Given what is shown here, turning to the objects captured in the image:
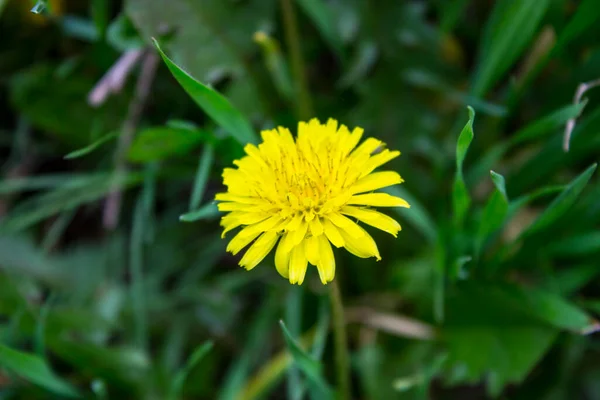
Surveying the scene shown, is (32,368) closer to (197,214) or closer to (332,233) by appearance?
(197,214)

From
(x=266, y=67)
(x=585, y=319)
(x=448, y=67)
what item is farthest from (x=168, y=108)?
(x=585, y=319)

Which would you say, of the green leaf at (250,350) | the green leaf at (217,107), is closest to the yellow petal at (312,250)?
the green leaf at (217,107)

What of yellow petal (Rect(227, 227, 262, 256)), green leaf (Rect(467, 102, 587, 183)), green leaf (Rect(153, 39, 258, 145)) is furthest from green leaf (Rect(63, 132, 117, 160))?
green leaf (Rect(467, 102, 587, 183))

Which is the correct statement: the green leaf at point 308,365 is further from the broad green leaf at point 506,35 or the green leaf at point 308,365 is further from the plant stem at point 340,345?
the broad green leaf at point 506,35

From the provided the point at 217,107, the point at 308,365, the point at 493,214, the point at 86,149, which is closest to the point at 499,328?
the point at 493,214

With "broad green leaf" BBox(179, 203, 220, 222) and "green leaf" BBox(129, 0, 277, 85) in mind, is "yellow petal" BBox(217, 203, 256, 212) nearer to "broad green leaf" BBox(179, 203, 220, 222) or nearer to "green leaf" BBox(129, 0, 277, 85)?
"broad green leaf" BBox(179, 203, 220, 222)
